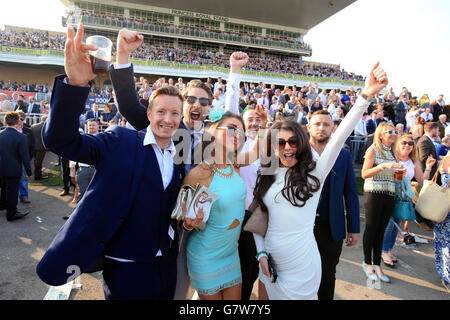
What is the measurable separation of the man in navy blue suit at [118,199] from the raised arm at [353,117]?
1102 mm

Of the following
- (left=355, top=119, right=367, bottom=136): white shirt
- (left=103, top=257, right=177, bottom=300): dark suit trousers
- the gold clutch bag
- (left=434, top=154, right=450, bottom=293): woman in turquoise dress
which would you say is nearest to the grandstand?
(left=355, top=119, right=367, bottom=136): white shirt

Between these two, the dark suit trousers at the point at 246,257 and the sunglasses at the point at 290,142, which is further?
the dark suit trousers at the point at 246,257

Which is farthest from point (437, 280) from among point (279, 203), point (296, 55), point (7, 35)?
point (296, 55)

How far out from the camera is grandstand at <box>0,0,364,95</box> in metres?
31.8

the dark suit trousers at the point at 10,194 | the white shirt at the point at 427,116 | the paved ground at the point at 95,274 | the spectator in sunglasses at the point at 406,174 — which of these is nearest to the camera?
the paved ground at the point at 95,274

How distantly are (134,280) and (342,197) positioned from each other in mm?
1984

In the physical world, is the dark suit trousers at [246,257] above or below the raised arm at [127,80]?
below

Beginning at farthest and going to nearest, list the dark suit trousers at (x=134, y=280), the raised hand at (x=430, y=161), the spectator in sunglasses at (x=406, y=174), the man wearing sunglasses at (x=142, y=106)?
the raised hand at (x=430, y=161) < the spectator in sunglasses at (x=406, y=174) < the man wearing sunglasses at (x=142, y=106) < the dark suit trousers at (x=134, y=280)

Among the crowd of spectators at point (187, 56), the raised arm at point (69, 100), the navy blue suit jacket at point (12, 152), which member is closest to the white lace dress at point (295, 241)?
the raised arm at point (69, 100)

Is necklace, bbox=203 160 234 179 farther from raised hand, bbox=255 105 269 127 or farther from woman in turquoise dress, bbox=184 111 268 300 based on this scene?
raised hand, bbox=255 105 269 127

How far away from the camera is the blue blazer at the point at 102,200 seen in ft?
4.19

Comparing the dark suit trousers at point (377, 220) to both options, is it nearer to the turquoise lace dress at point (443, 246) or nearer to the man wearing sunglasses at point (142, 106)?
the turquoise lace dress at point (443, 246)

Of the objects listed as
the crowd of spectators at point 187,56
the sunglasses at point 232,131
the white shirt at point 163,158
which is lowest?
the white shirt at point 163,158
